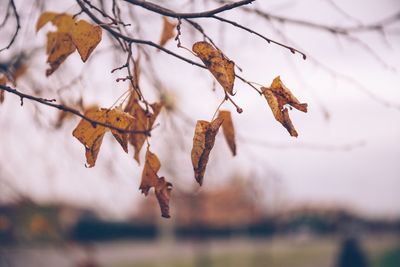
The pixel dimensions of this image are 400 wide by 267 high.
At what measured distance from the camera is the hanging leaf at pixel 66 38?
4.13 ft

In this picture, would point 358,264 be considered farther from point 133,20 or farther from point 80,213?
point 80,213

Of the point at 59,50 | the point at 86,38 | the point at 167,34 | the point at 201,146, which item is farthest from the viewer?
the point at 167,34

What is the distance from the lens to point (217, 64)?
1.15m

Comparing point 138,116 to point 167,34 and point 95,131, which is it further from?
point 167,34

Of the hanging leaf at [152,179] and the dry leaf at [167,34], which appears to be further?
the dry leaf at [167,34]

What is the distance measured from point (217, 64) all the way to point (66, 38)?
64 cm

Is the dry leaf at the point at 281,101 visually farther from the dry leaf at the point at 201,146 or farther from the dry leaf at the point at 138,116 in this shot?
the dry leaf at the point at 138,116

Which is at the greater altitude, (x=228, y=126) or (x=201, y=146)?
(x=228, y=126)

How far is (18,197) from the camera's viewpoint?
9.34 ft

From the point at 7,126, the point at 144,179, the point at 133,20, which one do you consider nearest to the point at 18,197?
the point at 7,126

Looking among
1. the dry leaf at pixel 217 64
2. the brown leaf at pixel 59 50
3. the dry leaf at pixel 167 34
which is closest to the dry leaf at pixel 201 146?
the dry leaf at pixel 217 64

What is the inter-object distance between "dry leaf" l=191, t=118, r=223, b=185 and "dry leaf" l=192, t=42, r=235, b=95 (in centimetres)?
13

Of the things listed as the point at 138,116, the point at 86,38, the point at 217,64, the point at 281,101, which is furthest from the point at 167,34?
the point at 281,101

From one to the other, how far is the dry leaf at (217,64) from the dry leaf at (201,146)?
0.42ft
